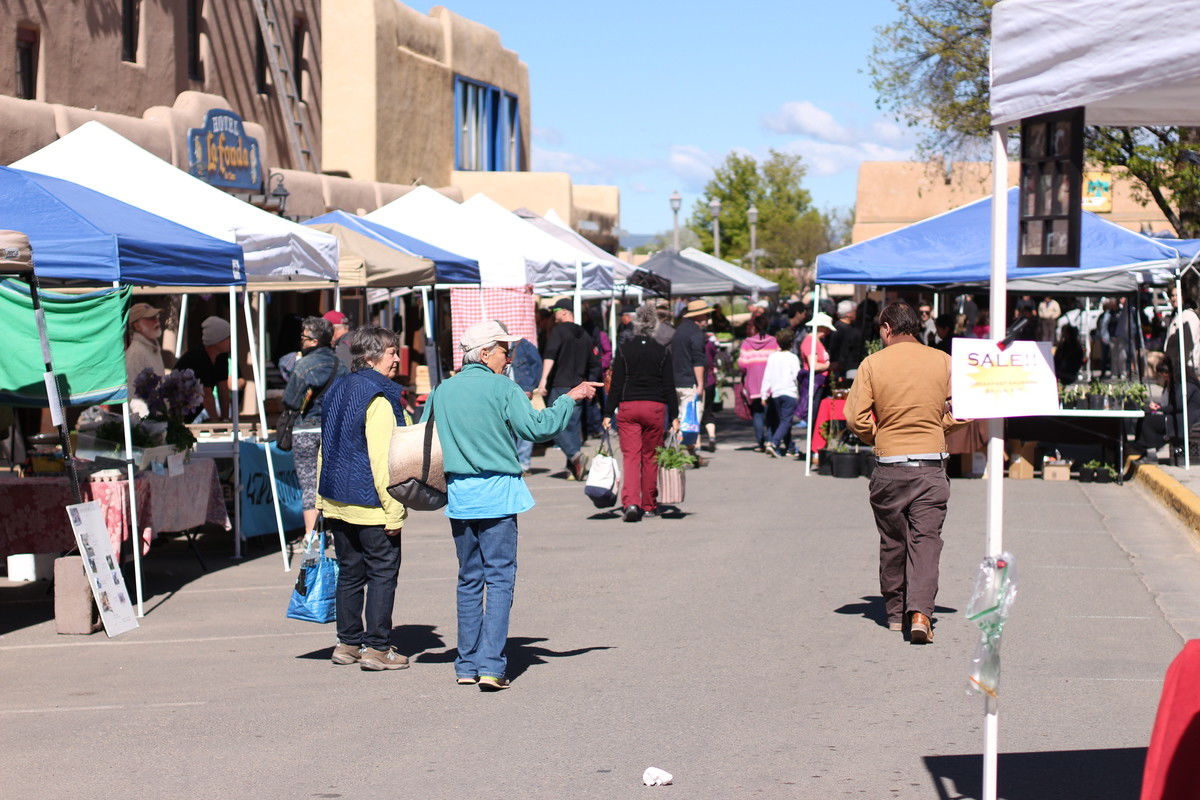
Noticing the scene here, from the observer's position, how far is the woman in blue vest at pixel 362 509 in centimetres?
843

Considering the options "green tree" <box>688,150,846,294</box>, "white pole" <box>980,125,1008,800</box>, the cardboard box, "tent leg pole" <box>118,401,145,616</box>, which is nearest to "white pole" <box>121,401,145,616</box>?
"tent leg pole" <box>118,401,145,616</box>

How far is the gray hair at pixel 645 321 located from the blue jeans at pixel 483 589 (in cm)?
630

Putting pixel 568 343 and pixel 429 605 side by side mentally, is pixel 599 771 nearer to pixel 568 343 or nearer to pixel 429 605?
pixel 429 605

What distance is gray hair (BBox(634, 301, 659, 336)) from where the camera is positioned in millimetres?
14250

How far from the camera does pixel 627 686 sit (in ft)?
26.2

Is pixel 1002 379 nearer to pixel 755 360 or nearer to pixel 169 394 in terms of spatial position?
pixel 169 394

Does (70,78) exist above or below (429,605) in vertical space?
above

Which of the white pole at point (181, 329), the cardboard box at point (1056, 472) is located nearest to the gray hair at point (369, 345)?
the white pole at point (181, 329)

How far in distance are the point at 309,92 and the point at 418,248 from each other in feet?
31.7

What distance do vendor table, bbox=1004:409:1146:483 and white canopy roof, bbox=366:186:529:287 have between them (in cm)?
611

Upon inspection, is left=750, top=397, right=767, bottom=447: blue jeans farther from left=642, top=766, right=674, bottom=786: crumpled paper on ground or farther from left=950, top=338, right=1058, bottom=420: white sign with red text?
left=950, top=338, right=1058, bottom=420: white sign with red text

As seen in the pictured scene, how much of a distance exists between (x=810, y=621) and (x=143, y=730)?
4.10m

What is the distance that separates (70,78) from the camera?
1791cm

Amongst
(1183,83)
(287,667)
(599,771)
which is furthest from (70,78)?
(1183,83)
